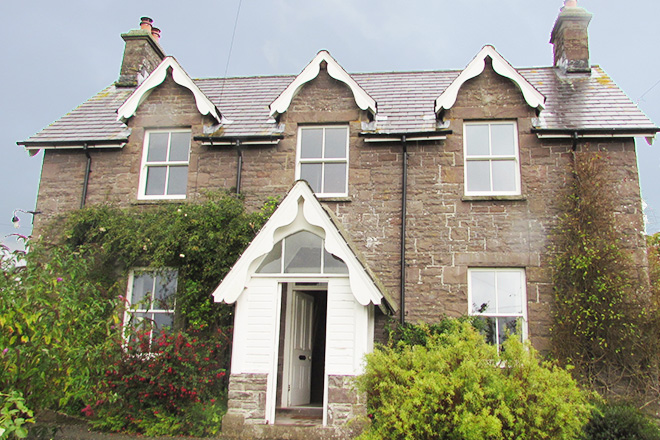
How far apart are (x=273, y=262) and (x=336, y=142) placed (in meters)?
3.73

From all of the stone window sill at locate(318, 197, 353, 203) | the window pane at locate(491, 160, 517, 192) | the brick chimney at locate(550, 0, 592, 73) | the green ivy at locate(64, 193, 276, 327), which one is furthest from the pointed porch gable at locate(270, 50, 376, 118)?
the brick chimney at locate(550, 0, 592, 73)

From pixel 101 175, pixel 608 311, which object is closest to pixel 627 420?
pixel 608 311

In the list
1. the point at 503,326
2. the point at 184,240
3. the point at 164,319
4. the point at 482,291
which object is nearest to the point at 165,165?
the point at 184,240

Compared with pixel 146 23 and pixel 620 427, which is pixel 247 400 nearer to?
pixel 620 427

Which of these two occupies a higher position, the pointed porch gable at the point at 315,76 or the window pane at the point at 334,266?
the pointed porch gable at the point at 315,76

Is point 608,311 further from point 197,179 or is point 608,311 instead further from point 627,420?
point 197,179

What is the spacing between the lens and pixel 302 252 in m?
9.34

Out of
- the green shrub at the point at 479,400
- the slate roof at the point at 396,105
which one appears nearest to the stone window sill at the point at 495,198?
the slate roof at the point at 396,105

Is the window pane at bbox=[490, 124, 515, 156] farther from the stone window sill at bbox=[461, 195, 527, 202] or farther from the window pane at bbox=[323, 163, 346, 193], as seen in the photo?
the window pane at bbox=[323, 163, 346, 193]

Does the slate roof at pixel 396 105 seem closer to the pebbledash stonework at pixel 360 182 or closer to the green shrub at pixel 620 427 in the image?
the pebbledash stonework at pixel 360 182

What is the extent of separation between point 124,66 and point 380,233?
8447mm

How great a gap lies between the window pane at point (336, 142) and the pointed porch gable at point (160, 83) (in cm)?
252

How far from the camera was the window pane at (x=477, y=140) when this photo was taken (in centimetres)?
1162

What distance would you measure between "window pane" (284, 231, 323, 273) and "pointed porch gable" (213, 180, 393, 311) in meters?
0.11
